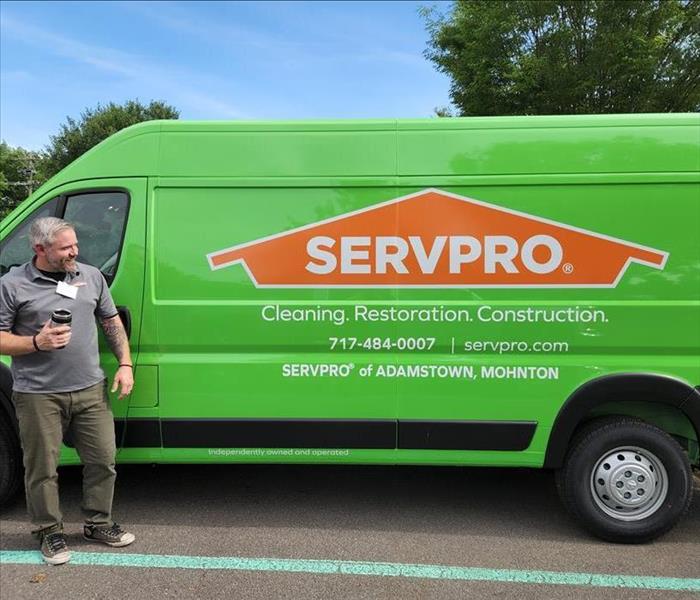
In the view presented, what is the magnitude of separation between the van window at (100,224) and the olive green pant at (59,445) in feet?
2.45

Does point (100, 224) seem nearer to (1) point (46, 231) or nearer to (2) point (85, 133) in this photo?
(1) point (46, 231)

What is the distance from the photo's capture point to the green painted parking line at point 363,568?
302 centimetres

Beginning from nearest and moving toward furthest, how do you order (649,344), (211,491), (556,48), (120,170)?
(649,344)
(120,170)
(211,491)
(556,48)

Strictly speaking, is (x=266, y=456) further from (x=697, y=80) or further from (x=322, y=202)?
(x=697, y=80)

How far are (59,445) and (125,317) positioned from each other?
78 cm

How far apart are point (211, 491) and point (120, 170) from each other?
223cm

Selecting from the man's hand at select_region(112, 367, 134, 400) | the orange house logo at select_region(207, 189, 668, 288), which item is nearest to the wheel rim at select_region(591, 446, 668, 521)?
the orange house logo at select_region(207, 189, 668, 288)

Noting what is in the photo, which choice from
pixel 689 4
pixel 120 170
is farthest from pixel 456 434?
pixel 689 4

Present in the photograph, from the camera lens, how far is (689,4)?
29.0 ft

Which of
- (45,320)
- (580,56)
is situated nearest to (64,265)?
(45,320)

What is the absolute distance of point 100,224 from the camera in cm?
356

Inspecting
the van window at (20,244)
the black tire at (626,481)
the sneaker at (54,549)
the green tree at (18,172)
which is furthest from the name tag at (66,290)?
the green tree at (18,172)

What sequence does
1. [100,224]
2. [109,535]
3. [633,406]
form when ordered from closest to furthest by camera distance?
1. [109,535]
2. [633,406]
3. [100,224]

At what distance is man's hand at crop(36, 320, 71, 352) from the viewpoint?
2965mm
